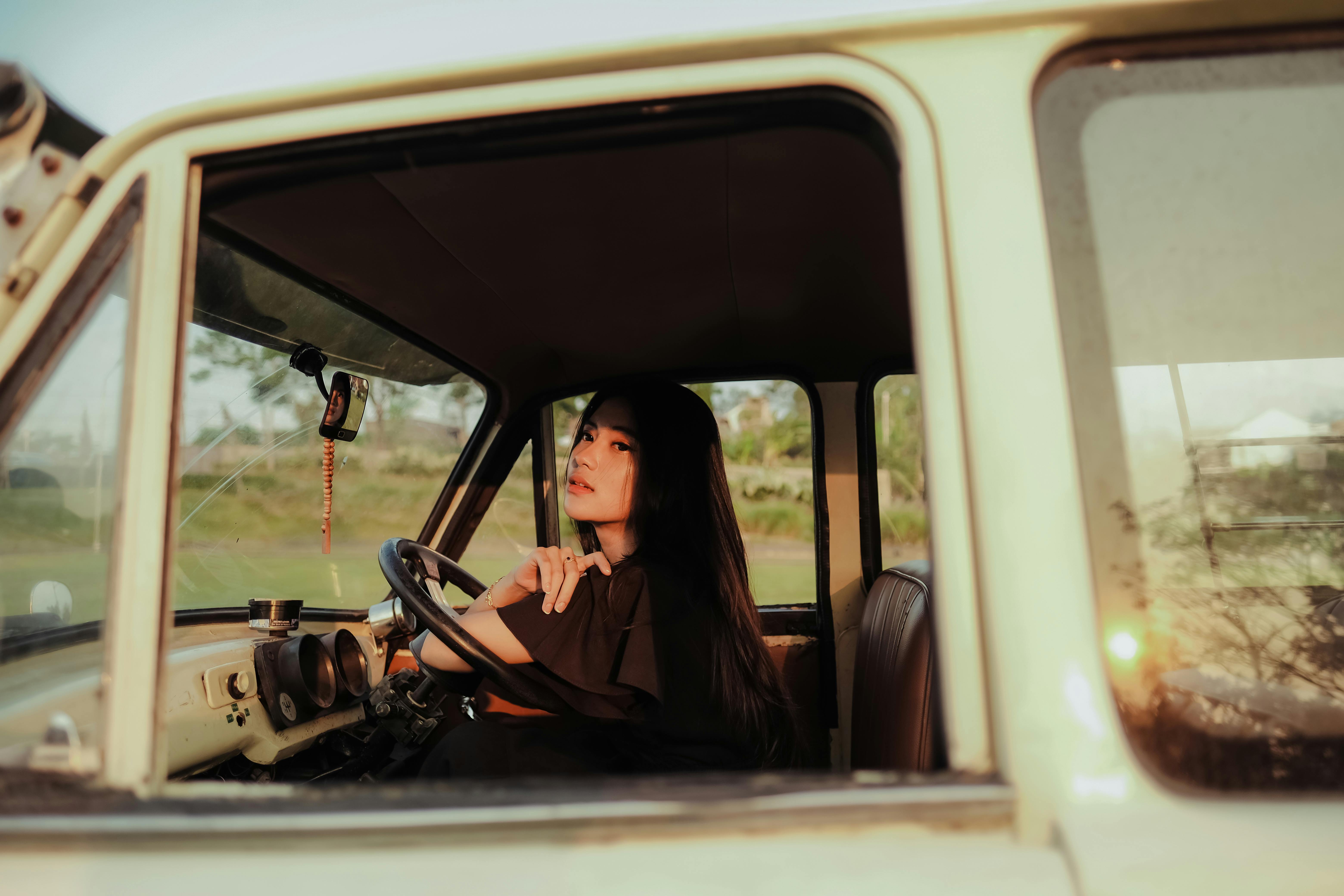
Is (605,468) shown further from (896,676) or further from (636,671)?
(896,676)

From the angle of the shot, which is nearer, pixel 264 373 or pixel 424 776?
pixel 424 776

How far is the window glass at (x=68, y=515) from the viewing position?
0.80m

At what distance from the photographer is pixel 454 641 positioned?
155 cm

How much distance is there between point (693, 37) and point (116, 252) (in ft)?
2.07

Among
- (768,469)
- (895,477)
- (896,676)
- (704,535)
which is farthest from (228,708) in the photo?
(895,477)

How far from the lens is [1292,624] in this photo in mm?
684

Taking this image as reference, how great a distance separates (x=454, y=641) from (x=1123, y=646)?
4.01ft

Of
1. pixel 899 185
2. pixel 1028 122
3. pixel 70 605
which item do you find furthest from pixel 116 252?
pixel 1028 122

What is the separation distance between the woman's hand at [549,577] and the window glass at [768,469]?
0.58m

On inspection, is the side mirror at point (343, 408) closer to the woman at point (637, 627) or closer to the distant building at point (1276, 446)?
the woman at point (637, 627)

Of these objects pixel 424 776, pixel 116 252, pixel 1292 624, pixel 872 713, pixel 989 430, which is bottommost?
pixel 424 776

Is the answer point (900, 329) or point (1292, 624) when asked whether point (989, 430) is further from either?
point (900, 329)

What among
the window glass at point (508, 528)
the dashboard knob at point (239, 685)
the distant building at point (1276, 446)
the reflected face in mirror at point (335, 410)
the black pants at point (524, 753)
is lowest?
the black pants at point (524, 753)

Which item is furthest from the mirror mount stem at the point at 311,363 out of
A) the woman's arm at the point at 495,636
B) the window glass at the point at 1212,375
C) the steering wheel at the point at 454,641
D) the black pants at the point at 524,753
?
the window glass at the point at 1212,375
